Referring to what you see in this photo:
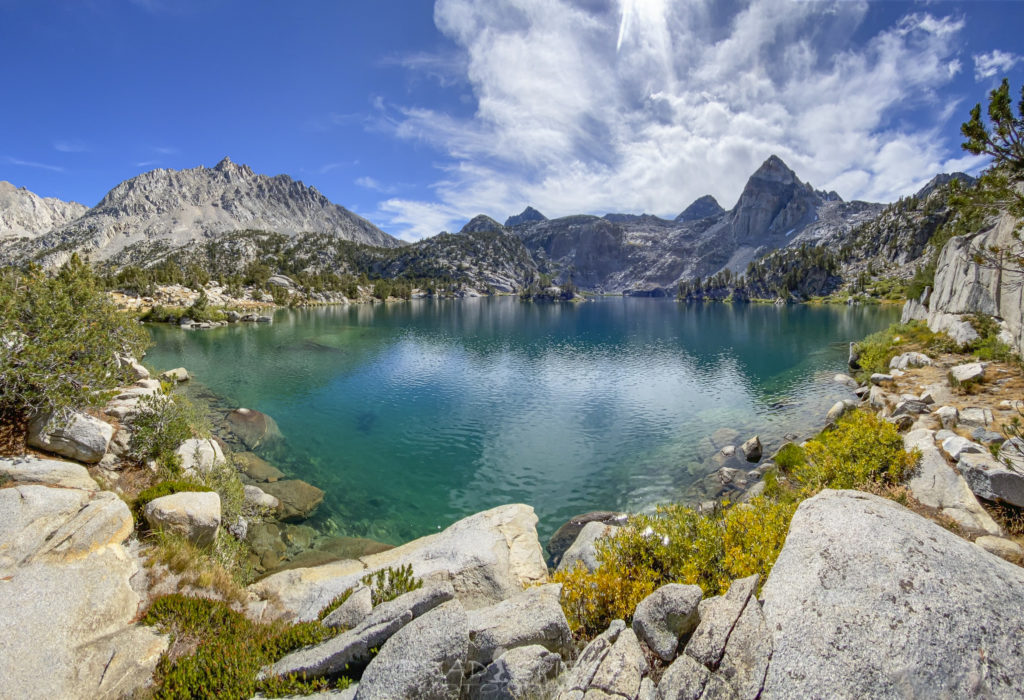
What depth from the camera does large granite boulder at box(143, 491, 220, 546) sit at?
12.8 m

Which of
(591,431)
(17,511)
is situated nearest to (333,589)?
(17,511)

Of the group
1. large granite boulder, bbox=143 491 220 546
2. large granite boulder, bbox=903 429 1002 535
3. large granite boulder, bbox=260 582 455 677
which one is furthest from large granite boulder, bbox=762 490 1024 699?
large granite boulder, bbox=143 491 220 546

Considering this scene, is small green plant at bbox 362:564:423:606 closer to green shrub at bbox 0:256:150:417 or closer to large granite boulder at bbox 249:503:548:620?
large granite boulder at bbox 249:503:548:620

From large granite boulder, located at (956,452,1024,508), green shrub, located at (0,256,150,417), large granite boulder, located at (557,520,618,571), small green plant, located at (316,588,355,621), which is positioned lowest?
large granite boulder, located at (557,520,618,571)

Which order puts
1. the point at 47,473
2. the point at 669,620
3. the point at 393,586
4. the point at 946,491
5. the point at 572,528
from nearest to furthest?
1. the point at 669,620
2. the point at 393,586
3. the point at 47,473
4. the point at 946,491
5. the point at 572,528

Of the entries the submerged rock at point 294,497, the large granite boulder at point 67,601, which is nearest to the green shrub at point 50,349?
the large granite boulder at point 67,601

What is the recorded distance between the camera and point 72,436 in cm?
1452

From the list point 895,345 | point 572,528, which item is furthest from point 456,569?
point 895,345

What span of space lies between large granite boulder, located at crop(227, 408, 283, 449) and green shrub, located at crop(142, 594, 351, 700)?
1987cm

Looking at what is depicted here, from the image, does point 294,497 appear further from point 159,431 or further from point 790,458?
point 790,458

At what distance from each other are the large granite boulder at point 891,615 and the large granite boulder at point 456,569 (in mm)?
8131

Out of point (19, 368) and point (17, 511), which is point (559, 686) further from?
point (19, 368)

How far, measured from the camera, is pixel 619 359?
6072 centimetres

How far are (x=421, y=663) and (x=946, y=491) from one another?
16.2m
